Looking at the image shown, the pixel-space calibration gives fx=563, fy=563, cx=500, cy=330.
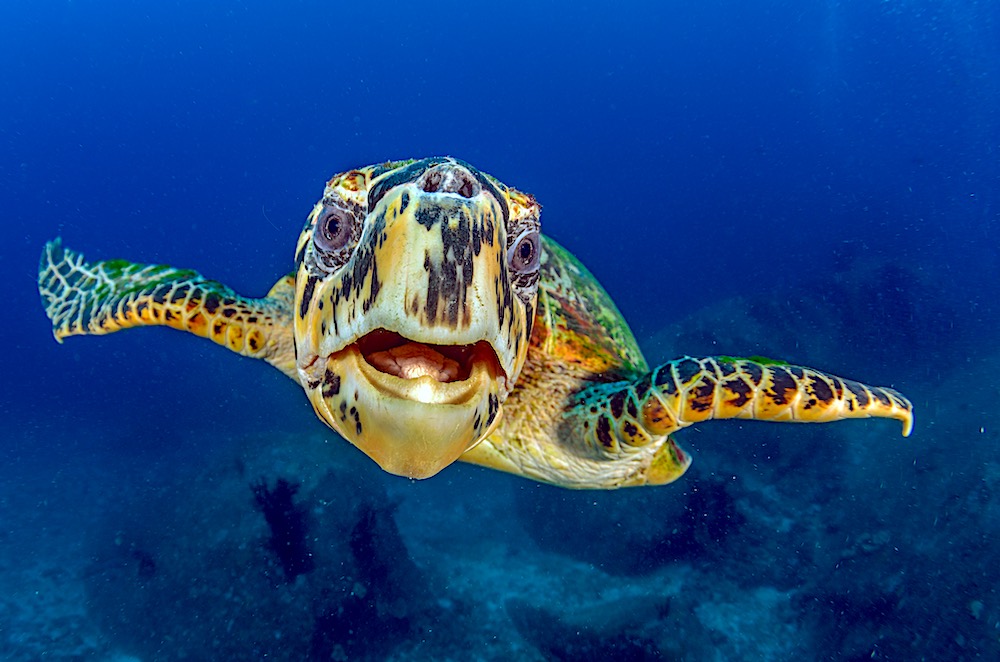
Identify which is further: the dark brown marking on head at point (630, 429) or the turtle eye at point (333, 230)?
the dark brown marking on head at point (630, 429)

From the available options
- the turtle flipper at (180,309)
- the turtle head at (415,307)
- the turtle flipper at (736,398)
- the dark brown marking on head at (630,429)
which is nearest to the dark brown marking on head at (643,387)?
the turtle flipper at (736,398)

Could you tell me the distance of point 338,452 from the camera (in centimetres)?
958

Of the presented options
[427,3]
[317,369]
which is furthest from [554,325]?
[427,3]

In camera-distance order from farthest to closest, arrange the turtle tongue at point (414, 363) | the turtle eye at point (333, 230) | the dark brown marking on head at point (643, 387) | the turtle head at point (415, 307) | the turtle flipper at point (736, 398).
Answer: the dark brown marking on head at point (643, 387)
the turtle flipper at point (736, 398)
the turtle eye at point (333, 230)
the turtle tongue at point (414, 363)
the turtle head at point (415, 307)

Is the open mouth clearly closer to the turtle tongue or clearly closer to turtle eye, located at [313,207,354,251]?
the turtle tongue

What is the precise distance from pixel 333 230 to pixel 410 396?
65cm

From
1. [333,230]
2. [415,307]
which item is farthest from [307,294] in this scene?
[415,307]

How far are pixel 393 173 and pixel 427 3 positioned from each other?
270 ft

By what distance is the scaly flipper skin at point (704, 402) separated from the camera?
2322mm

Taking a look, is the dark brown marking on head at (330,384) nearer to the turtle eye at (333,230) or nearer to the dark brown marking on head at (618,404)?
the turtle eye at (333,230)

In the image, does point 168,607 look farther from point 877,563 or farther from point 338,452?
point 877,563

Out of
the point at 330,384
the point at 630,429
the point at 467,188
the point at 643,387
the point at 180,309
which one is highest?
the point at 467,188

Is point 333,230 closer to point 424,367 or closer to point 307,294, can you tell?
point 307,294

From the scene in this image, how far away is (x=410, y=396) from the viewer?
1.53 meters
